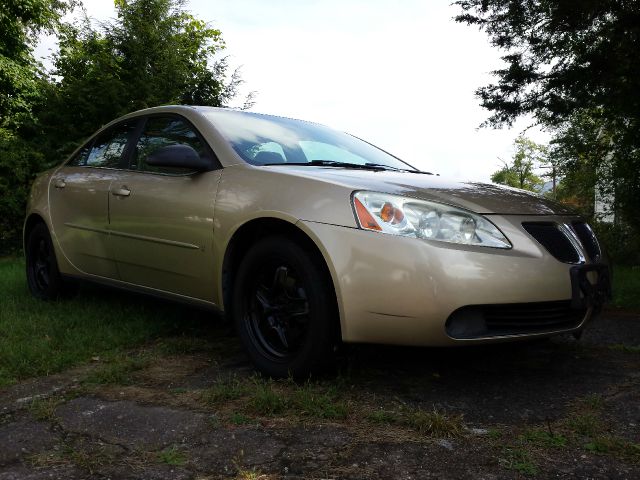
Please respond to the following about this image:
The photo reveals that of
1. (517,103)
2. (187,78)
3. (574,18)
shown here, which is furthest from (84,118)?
(574,18)

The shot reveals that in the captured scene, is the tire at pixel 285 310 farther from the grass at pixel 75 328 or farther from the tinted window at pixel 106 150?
the tinted window at pixel 106 150

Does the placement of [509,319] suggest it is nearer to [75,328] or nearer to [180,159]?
[180,159]

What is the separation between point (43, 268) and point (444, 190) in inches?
147

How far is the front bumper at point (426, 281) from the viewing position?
2.71 m

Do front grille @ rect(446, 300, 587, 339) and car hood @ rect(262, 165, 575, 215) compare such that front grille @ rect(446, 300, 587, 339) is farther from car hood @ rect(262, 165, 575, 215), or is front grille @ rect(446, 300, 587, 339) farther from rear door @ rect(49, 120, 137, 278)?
rear door @ rect(49, 120, 137, 278)

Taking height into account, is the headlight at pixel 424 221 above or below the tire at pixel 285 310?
above

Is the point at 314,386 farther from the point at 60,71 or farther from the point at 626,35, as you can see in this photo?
the point at 60,71

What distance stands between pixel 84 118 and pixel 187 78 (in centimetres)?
219

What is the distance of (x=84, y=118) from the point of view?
488 inches

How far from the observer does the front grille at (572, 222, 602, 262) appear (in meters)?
3.27

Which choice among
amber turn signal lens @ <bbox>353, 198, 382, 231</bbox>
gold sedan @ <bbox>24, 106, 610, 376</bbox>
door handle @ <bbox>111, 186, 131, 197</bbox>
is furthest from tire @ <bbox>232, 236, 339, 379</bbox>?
door handle @ <bbox>111, 186, 131, 197</bbox>

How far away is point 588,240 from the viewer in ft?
11.0

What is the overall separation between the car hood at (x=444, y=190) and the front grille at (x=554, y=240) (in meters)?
0.09

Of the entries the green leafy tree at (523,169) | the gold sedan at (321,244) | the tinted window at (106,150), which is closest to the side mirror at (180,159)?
the gold sedan at (321,244)
